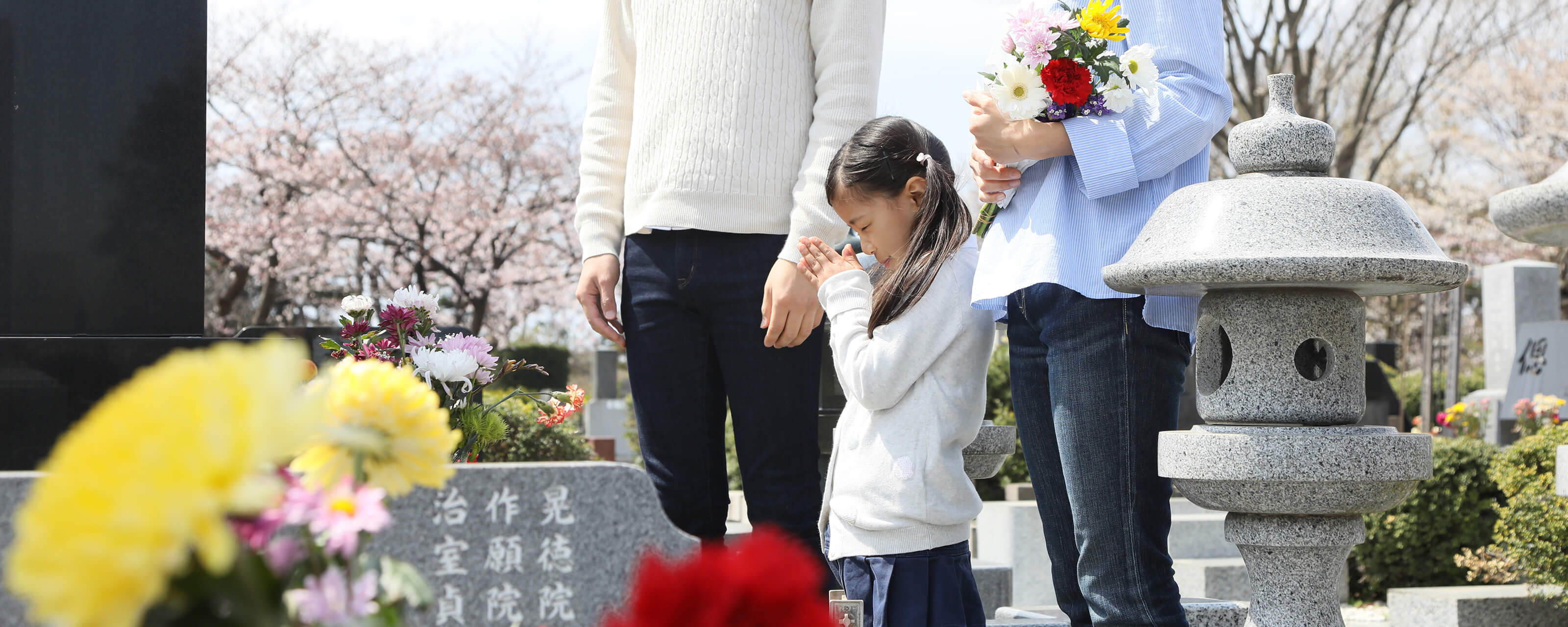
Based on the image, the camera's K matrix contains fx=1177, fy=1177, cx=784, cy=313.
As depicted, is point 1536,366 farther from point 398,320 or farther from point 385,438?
point 385,438

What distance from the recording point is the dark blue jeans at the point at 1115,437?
6.26 feet

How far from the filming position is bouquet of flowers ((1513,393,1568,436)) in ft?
22.2

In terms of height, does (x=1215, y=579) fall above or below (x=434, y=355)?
below

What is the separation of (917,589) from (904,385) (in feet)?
1.22

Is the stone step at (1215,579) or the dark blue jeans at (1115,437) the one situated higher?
the dark blue jeans at (1115,437)

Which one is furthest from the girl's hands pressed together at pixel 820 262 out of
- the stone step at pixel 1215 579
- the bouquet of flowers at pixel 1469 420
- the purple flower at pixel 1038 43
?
the bouquet of flowers at pixel 1469 420

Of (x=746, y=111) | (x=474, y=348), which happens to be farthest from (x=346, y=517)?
(x=746, y=111)

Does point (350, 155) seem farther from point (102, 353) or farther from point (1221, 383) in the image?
point (1221, 383)

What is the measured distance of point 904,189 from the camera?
2.32m

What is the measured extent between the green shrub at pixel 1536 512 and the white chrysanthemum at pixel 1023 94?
10.4 ft

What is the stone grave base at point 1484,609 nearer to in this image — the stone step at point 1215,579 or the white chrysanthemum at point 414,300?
the stone step at point 1215,579

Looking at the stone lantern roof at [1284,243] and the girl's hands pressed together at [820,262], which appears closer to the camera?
the stone lantern roof at [1284,243]

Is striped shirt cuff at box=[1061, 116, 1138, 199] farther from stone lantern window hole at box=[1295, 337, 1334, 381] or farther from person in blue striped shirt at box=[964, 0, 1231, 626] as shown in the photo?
stone lantern window hole at box=[1295, 337, 1334, 381]

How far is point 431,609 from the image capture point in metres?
1.21
